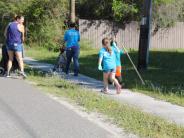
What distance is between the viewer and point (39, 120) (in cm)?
1026

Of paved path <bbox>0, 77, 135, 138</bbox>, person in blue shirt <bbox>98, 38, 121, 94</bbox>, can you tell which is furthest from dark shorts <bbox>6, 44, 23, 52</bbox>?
person in blue shirt <bbox>98, 38, 121, 94</bbox>

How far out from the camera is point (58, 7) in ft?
116

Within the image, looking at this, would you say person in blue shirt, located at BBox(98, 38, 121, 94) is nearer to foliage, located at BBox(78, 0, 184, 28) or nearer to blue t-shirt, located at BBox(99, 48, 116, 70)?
blue t-shirt, located at BBox(99, 48, 116, 70)

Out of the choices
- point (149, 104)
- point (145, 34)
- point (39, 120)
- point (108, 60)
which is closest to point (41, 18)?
point (145, 34)

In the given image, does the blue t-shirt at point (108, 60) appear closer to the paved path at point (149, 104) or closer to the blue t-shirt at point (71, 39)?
the paved path at point (149, 104)

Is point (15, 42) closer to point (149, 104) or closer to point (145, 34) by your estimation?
point (145, 34)

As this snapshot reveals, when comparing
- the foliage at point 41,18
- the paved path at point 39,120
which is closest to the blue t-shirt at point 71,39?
the paved path at point 39,120

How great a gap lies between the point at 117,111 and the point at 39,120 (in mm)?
1659

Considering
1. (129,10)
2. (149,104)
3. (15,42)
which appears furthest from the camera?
(129,10)

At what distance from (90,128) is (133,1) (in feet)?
90.9

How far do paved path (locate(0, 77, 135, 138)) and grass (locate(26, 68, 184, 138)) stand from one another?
0.45m

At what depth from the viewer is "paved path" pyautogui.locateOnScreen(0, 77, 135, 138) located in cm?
910

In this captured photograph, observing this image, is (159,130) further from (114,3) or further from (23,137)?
(114,3)

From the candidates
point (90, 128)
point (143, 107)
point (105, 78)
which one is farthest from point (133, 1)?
point (90, 128)
